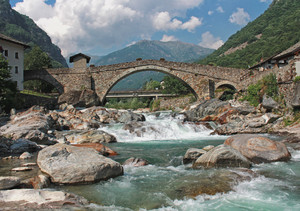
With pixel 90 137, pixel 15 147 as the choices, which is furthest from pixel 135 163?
pixel 90 137

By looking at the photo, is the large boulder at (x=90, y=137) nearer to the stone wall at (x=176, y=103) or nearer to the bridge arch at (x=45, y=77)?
the bridge arch at (x=45, y=77)

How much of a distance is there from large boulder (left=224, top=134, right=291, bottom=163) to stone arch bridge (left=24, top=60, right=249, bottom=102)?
1832 centimetres

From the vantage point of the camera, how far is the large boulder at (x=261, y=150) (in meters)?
7.76

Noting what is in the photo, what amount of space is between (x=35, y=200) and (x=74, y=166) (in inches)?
68.2

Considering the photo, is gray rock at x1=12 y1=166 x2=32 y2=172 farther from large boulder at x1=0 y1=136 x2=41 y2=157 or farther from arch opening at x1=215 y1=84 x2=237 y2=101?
arch opening at x1=215 y1=84 x2=237 y2=101

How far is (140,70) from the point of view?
27266 millimetres

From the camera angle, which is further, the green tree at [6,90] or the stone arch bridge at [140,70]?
the stone arch bridge at [140,70]

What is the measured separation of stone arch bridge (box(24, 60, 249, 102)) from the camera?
88.2ft

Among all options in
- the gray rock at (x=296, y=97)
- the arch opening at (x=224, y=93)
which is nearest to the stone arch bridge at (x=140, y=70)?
the arch opening at (x=224, y=93)

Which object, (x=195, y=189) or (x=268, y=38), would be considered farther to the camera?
(x=268, y=38)

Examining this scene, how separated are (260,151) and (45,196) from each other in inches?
249

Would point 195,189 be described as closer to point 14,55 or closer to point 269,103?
point 269,103

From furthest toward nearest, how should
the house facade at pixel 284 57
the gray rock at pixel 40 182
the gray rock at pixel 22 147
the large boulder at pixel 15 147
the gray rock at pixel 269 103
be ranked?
the house facade at pixel 284 57 → the gray rock at pixel 269 103 → the gray rock at pixel 22 147 → the large boulder at pixel 15 147 → the gray rock at pixel 40 182

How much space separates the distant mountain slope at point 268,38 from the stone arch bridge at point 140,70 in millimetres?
18777
